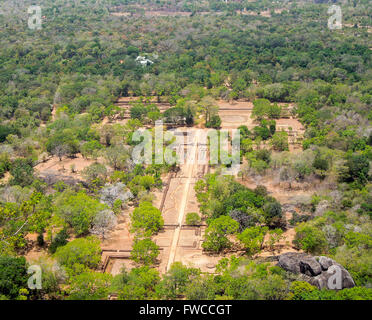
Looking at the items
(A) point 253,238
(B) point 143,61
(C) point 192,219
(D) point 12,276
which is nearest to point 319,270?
(A) point 253,238

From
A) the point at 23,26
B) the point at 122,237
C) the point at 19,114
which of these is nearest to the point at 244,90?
the point at 19,114

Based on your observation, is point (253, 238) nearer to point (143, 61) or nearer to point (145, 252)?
point (145, 252)

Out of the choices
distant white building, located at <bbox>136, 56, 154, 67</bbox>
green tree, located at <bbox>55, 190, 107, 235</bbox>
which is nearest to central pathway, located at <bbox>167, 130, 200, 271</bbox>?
green tree, located at <bbox>55, 190, 107, 235</bbox>

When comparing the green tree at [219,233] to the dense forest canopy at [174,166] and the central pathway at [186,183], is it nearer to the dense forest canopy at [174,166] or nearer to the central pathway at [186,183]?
the dense forest canopy at [174,166]

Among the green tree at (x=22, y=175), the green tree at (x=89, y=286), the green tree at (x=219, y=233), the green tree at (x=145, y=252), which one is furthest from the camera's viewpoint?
the green tree at (x=22, y=175)

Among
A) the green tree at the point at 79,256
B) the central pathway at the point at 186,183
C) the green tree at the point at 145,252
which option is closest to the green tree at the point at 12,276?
the green tree at the point at 79,256
